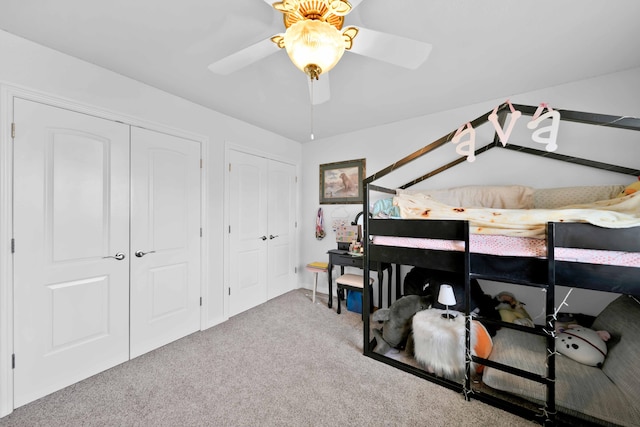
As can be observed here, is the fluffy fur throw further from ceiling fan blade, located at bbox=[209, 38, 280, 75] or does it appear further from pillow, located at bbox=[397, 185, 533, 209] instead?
ceiling fan blade, located at bbox=[209, 38, 280, 75]

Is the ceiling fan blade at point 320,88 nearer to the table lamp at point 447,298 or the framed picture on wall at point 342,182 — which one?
the framed picture on wall at point 342,182

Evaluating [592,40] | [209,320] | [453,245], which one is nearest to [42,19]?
[209,320]

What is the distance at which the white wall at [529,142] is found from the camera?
2.02m

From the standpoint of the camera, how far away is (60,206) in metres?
1.76

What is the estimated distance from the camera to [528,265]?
57.7 inches

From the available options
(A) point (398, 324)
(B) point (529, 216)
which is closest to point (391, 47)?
(B) point (529, 216)

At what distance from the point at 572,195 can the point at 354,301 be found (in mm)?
2313

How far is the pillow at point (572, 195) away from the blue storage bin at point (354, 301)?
6.56ft

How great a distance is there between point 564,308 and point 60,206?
416 centimetres

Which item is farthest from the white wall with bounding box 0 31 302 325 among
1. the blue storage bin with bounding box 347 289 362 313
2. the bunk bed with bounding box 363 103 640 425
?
the bunk bed with bounding box 363 103 640 425

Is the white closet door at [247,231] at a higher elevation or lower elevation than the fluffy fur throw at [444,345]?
higher

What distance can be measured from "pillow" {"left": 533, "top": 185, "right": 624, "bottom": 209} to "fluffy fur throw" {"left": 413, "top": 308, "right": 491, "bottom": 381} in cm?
125

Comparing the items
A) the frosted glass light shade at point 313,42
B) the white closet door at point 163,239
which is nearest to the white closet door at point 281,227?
the white closet door at point 163,239

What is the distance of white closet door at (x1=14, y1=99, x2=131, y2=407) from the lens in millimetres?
1629
